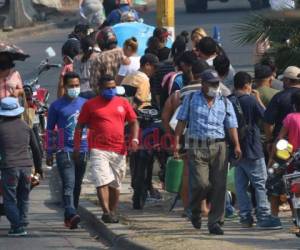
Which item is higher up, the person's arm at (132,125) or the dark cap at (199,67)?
the dark cap at (199,67)

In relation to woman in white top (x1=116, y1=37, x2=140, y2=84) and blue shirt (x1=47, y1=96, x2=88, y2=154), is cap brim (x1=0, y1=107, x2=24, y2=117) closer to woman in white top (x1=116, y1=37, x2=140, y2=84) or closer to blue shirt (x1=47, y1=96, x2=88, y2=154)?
blue shirt (x1=47, y1=96, x2=88, y2=154)

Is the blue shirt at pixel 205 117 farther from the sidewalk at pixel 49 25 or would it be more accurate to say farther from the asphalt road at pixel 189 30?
the sidewalk at pixel 49 25

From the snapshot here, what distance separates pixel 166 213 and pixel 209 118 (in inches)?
94.1

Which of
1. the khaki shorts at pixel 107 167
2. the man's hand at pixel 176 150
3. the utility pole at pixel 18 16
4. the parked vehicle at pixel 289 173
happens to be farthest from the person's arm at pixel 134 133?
the utility pole at pixel 18 16

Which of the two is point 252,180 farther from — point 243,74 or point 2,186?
point 2,186

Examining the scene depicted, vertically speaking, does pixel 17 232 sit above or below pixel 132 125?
below

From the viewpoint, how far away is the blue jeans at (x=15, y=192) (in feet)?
47.6

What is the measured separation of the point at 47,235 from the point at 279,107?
288 cm

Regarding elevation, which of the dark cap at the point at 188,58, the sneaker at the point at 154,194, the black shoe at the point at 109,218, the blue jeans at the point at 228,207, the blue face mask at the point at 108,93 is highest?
the dark cap at the point at 188,58

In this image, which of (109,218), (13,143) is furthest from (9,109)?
(109,218)

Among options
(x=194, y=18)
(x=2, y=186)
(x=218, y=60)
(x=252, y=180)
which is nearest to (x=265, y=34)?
(x=218, y=60)

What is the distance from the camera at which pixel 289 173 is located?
41.9 ft

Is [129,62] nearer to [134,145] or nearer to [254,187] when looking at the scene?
[134,145]

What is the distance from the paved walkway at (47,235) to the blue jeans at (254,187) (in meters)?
1.57
